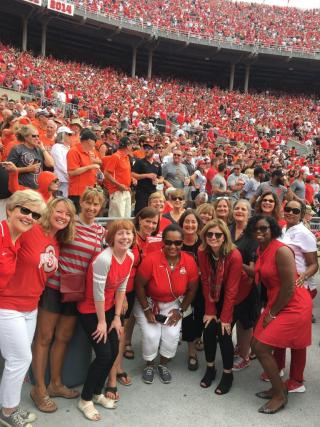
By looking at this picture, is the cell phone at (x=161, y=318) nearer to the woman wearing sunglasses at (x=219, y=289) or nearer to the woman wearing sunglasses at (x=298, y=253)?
the woman wearing sunglasses at (x=219, y=289)

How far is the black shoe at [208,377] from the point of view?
381 centimetres

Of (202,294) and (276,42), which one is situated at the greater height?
(276,42)

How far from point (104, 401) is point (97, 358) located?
0.39 m

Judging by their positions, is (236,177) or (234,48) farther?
(234,48)

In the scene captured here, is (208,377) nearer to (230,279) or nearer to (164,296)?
(164,296)

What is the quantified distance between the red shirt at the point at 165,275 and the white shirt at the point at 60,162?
242 centimetres

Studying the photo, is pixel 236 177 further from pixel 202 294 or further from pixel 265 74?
A: pixel 265 74

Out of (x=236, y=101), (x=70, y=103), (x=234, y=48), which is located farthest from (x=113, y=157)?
(x=234, y=48)

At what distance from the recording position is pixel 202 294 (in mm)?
4133

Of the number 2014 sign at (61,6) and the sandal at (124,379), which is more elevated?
the number 2014 sign at (61,6)

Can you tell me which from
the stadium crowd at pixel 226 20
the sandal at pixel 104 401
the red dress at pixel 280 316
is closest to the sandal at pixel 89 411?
the sandal at pixel 104 401

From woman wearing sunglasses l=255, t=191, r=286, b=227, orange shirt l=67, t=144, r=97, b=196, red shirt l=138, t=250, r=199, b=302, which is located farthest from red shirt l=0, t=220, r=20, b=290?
orange shirt l=67, t=144, r=97, b=196

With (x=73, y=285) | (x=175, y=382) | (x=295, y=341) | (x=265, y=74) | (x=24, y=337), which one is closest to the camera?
(x=24, y=337)

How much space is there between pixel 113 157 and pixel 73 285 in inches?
126
